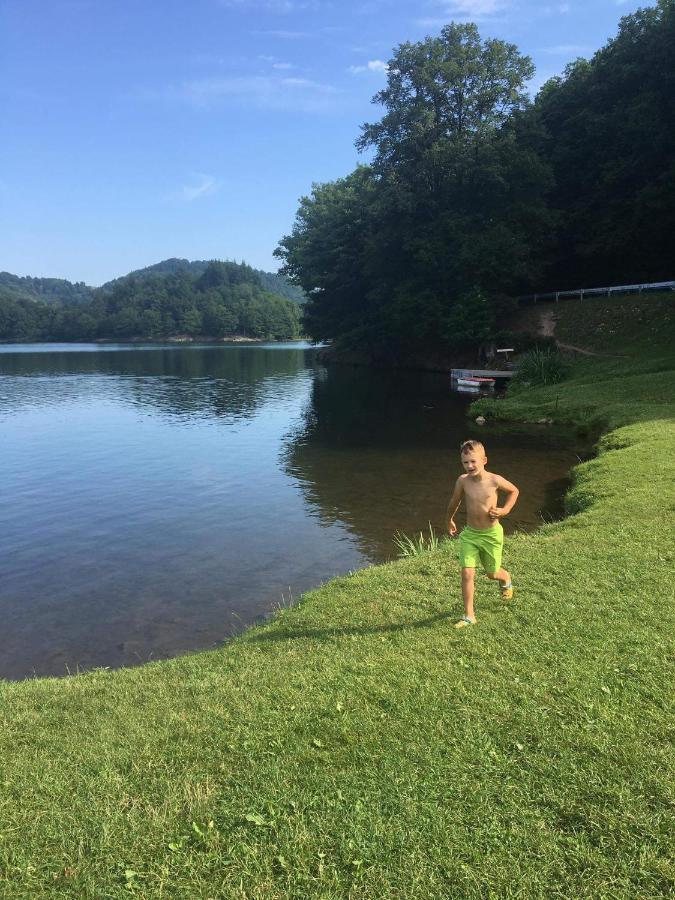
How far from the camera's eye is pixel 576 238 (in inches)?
1982

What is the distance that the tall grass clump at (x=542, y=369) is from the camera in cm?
3531

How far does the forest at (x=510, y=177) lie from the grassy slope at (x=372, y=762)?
4200cm

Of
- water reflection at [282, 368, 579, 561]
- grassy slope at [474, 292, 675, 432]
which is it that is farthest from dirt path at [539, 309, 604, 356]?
water reflection at [282, 368, 579, 561]

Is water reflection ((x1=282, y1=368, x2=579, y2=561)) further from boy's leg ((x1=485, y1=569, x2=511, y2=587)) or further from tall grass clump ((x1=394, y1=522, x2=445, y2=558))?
boy's leg ((x1=485, y1=569, x2=511, y2=587))

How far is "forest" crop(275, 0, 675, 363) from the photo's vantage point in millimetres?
44219

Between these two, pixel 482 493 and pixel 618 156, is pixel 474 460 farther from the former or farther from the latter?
pixel 618 156

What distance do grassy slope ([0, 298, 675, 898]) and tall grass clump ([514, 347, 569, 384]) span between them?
29183 mm

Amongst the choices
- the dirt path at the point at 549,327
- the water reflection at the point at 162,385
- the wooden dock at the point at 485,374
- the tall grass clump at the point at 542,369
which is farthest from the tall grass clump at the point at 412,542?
the dirt path at the point at 549,327

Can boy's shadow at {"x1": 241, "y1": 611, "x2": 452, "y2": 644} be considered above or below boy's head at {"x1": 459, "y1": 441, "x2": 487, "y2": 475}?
below

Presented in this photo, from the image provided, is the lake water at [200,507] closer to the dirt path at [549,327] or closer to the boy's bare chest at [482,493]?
the boy's bare chest at [482,493]

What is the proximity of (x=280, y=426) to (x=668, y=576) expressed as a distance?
85.0 ft

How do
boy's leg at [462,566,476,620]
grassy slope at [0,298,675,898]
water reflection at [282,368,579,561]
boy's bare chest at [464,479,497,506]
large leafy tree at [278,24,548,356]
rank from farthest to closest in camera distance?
1. large leafy tree at [278,24,548,356]
2. water reflection at [282,368,579,561]
3. boy's bare chest at [464,479,497,506]
4. boy's leg at [462,566,476,620]
5. grassy slope at [0,298,675,898]

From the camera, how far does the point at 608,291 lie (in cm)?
4459

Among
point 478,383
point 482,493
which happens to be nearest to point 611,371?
point 478,383
